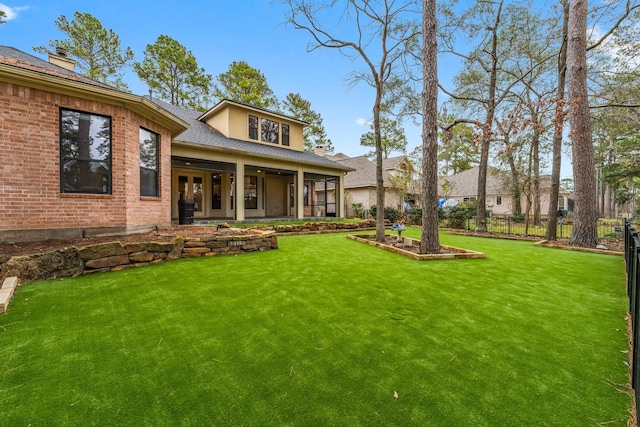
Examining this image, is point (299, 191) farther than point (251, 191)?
No

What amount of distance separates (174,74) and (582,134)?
2601 centimetres

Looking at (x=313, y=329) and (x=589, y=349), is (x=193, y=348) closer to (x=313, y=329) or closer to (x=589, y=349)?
(x=313, y=329)

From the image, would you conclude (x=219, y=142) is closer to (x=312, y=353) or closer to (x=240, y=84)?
(x=312, y=353)

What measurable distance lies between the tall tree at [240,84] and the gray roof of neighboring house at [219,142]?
8.92 meters

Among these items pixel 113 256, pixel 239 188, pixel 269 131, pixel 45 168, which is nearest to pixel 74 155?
pixel 45 168

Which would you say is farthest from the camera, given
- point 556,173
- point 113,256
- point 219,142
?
point 219,142

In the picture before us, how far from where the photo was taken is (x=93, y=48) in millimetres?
19562

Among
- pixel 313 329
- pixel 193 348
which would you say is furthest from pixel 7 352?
pixel 313 329

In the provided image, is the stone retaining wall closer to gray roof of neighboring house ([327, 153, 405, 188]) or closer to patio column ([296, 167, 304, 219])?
patio column ([296, 167, 304, 219])

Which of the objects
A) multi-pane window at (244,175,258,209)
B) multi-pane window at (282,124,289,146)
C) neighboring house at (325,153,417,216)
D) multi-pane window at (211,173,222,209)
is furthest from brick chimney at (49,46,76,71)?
neighboring house at (325,153,417,216)

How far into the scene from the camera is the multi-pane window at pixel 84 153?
5715 mm

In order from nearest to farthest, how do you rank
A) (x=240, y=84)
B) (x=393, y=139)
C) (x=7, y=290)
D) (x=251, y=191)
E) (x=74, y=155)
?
(x=7, y=290), (x=74, y=155), (x=251, y=191), (x=240, y=84), (x=393, y=139)

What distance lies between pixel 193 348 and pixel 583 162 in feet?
36.1

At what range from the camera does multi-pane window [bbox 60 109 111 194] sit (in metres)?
5.71
